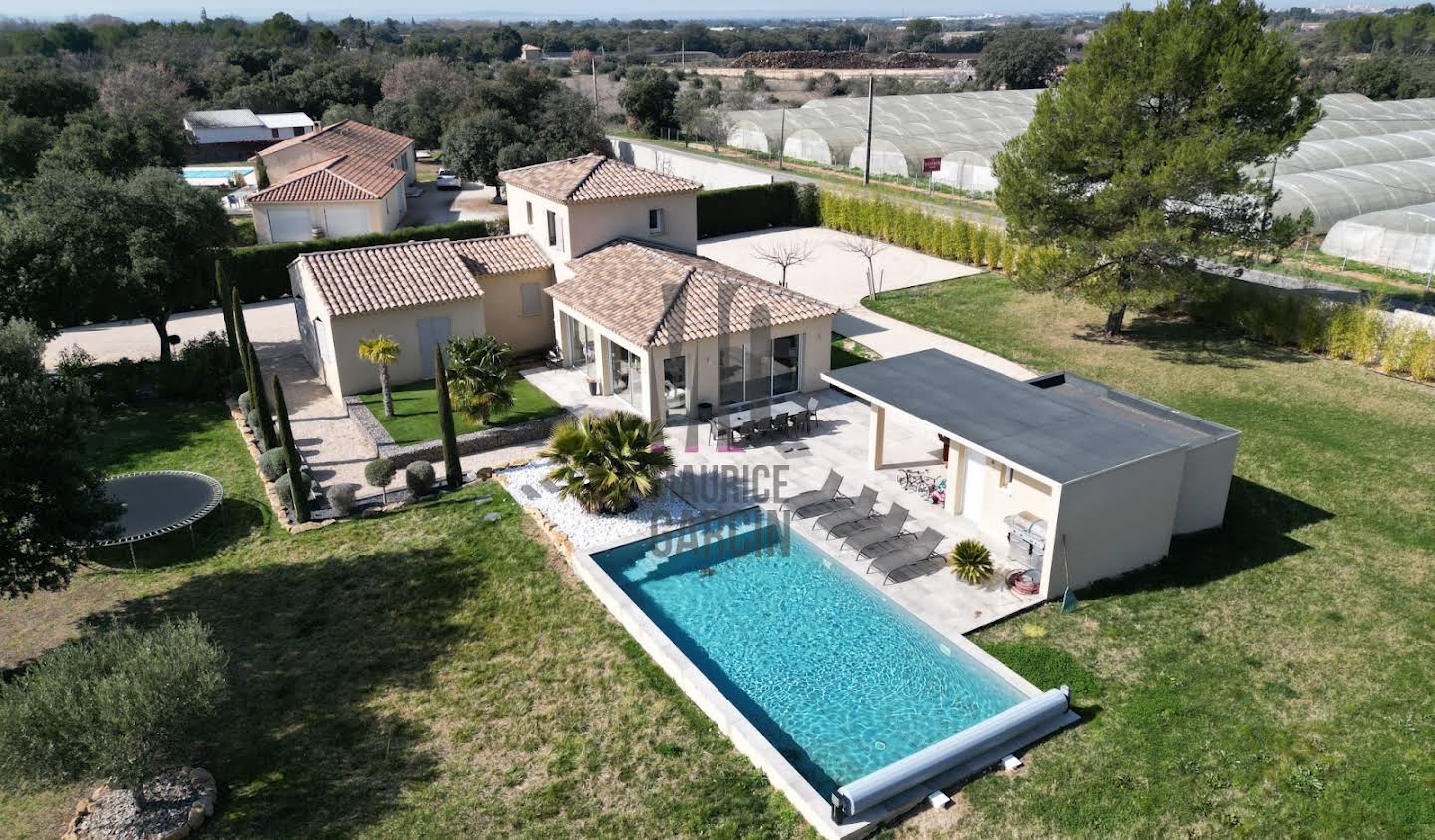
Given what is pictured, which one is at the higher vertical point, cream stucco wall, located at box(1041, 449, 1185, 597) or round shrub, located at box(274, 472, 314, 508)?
cream stucco wall, located at box(1041, 449, 1185, 597)

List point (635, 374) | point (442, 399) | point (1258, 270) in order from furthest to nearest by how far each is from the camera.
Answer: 1. point (1258, 270)
2. point (635, 374)
3. point (442, 399)

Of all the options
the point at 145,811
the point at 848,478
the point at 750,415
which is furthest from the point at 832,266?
the point at 145,811

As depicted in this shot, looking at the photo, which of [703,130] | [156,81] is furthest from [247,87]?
[703,130]

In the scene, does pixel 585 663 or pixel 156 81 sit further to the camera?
pixel 156 81

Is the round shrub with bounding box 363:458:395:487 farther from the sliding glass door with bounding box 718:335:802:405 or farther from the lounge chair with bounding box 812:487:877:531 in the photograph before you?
the lounge chair with bounding box 812:487:877:531

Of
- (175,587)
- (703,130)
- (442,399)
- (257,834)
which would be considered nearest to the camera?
(257,834)

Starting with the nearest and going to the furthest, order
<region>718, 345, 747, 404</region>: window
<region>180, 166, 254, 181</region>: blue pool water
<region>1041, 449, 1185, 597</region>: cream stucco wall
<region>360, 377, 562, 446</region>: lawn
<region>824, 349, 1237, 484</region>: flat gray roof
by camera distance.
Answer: <region>1041, 449, 1185, 597</region>: cream stucco wall
<region>824, 349, 1237, 484</region>: flat gray roof
<region>360, 377, 562, 446</region>: lawn
<region>718, 345, 747, 404</region>: window
<region>180, 166, 254, 181</region>: blue pool water

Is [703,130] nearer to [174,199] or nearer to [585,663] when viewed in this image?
[174,199]

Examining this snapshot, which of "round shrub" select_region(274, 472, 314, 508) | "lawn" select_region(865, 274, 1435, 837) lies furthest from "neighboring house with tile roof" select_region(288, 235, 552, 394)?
"lawn" select_region(865, 274, 1435, 837)
